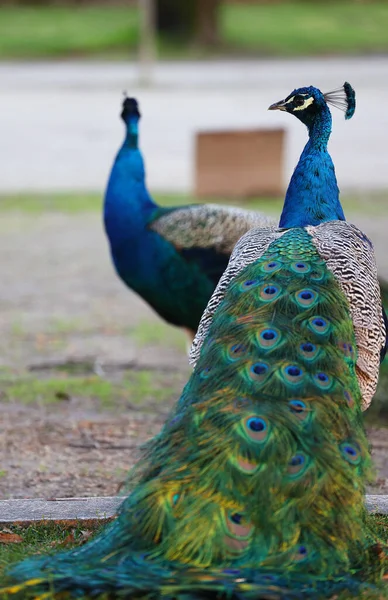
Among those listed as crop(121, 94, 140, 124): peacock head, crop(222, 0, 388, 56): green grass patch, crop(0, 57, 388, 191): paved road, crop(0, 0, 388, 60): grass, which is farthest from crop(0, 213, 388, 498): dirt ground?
crop(222, 0, 388, 56): green grass patch

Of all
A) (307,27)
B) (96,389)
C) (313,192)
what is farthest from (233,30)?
(313,192)

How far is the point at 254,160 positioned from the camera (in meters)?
11.7

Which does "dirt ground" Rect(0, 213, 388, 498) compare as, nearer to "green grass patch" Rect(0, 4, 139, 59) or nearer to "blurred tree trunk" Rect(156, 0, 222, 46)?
"green grass patch" Rect(0, 4, 139, 59)

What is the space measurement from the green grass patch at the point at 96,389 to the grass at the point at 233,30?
66.5 feet

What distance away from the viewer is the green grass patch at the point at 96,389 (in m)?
5.74

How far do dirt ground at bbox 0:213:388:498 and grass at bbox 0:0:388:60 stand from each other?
1709cm

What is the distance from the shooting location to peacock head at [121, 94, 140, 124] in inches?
240

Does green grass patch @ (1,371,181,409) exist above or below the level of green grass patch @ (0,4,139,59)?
below

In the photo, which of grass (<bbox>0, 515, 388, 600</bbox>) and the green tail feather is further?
grass (<bbox>0, 515, 388, 600</bbox>)

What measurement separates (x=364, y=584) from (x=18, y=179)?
33.5ft

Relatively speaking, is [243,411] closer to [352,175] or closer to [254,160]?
[254,160]

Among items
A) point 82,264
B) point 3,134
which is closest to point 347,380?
point 82,264

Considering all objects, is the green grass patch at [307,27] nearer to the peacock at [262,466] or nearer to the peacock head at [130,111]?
the peacock head at [130,111]

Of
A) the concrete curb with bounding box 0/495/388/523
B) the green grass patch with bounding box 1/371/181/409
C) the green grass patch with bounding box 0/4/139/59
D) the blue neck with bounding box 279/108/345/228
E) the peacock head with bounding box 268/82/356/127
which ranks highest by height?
the green grass patch with bounding box 0/4/139/59
